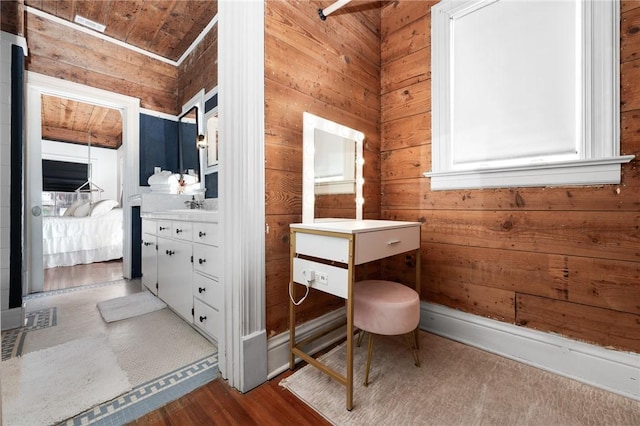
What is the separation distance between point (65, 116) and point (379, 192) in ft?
21.8

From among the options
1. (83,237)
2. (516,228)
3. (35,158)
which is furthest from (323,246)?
(83,237)

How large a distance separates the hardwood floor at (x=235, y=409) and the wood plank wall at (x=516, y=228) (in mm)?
1178

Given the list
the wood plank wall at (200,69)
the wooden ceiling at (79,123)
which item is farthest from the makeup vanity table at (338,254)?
the wooden ceiling at (79,123)

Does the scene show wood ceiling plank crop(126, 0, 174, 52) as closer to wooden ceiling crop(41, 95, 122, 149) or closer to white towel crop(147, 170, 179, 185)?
white towel crop(147, 170, 179, 185)

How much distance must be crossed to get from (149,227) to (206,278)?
4.35 ft

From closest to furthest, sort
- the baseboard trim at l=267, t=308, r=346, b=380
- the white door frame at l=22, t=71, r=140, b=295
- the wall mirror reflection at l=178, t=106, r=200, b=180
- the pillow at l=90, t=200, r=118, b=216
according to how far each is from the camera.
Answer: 1. the baseboard trim at l=267, t=308, r=346, b=380
2. the white door frame at l=22, t=71, r=140, b=295
3. the wall mirror reflection at l=178, t=106, r=200, b=180
4. the pillow at l=90, t=200, r=118, b=216

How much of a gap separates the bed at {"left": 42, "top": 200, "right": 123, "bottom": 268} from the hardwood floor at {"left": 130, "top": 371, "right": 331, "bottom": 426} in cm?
379

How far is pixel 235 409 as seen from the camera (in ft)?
3.93

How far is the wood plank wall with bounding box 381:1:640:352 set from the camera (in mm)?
1285

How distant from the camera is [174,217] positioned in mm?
2082

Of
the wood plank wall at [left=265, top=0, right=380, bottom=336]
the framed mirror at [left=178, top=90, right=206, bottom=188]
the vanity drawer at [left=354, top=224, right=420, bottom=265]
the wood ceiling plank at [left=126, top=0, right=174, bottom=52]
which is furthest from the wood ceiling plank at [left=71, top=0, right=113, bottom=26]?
the vanity drawer at [left=354, top=224, right=420, bottom=265]

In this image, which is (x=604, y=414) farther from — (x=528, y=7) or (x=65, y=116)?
(x=65, y=116)

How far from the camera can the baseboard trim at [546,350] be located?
1.28 metres

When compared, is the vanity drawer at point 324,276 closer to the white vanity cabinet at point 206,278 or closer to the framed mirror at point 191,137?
the white vanity cabinet at point 206,278
